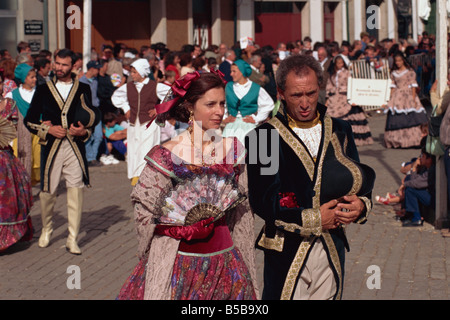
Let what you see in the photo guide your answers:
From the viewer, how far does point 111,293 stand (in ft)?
24.5

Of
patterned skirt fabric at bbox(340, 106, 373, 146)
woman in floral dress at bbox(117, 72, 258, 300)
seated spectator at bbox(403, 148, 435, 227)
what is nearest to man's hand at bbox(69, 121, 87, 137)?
seated spectator at bbox(403, 148, 435, 227)

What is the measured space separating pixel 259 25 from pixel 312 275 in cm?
3045

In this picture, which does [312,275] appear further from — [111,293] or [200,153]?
[111,293]

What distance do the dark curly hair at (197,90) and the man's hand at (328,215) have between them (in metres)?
0.81

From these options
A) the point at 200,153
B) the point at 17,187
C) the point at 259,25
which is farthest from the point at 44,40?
the point at 200,153

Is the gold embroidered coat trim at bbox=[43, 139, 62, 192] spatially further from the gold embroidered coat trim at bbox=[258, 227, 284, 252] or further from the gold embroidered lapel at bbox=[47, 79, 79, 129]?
the gold embroidered coat trim at bbox=[258, 227, 284, 252]

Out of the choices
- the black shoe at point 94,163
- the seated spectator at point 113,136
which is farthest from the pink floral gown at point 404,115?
the black shoe at point 94,163

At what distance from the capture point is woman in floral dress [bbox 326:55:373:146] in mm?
17359

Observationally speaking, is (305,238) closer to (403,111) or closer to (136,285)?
(136,285)

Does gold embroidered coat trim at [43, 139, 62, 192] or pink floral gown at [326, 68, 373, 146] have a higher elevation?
pink floral gown at [326, 68, 373, 146]

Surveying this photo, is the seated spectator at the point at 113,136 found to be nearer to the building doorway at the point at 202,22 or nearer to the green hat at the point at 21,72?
the green hat at the point at 21,72

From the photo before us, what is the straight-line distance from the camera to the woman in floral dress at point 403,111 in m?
16.6

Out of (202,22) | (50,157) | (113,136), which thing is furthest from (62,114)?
(202,22)

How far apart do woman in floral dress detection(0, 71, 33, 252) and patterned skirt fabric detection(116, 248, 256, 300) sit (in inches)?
188
